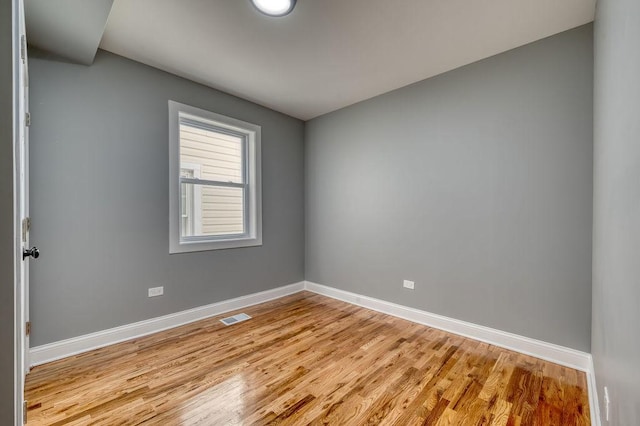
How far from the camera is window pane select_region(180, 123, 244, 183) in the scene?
10.4 ft

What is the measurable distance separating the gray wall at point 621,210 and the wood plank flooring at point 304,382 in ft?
2.09

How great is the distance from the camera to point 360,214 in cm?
361

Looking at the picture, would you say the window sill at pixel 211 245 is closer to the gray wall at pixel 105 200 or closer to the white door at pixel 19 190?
the gray wall at pixel 105 200

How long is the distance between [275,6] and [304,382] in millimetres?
2664

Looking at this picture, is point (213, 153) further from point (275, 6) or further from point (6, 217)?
point (6, 217)

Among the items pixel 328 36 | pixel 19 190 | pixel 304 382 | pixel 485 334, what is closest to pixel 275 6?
pixel 328 36

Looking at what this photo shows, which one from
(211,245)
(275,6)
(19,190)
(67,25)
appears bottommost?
(211,245)

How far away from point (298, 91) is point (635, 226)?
10.2ft

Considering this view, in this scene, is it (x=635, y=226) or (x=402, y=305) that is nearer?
(x=635, y=226)

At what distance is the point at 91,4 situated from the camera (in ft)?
5.90

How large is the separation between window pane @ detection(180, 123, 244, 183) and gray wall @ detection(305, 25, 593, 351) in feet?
4.58

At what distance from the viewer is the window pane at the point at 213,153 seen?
124 inches

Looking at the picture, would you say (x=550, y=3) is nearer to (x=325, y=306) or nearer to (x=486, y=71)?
(x=486, y=71)

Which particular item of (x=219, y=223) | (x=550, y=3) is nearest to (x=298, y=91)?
(x=219, y=223)
